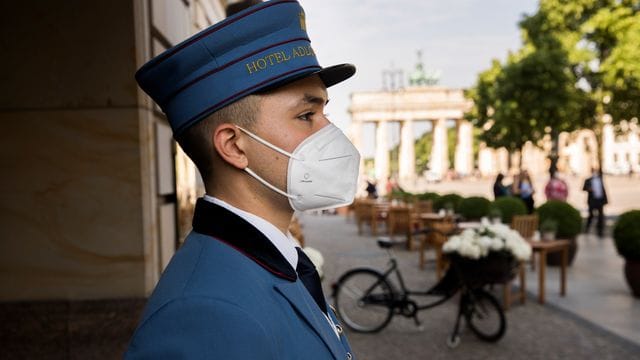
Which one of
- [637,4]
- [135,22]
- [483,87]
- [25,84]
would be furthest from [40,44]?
[483,87]

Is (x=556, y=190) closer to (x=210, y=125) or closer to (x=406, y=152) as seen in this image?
(x=210, y=125)

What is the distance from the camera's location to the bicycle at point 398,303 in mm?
6363

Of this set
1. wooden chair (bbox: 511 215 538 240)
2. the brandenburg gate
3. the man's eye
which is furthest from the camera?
the brandenburg gate

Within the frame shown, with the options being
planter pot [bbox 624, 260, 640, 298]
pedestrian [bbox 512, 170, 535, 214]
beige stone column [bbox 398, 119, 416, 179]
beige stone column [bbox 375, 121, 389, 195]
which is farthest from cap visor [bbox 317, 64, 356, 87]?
beige stone column [bbox 398, 119, 416, 179]

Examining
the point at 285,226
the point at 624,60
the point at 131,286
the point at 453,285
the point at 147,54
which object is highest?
the point at 624,60

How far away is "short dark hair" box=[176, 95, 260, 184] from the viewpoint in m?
1.33

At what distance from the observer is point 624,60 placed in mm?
16766

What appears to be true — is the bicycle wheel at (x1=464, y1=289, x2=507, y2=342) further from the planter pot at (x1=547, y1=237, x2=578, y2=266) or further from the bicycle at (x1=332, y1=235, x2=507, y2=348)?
the planter pot at (x1=547, y1=237, x2=578, y2=266)

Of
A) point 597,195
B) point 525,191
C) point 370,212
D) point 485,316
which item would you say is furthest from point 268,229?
point 370,212

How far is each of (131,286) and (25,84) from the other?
1.50 meters

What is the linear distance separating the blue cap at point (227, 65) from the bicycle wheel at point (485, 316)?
18.4ft

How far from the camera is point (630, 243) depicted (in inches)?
325

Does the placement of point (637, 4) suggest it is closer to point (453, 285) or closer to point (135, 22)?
point (453, 285)

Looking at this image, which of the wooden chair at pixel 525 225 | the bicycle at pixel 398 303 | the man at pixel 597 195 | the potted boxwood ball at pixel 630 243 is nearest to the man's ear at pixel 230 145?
the bicycle at pixel 398 303
